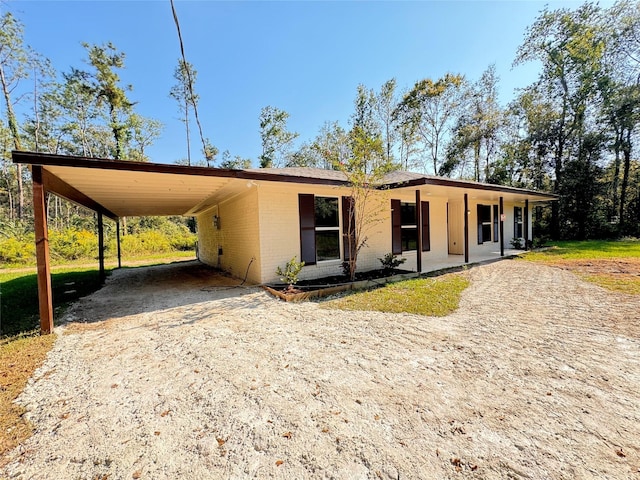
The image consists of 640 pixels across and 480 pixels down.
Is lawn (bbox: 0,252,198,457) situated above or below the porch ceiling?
below

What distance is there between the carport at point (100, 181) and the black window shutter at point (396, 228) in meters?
3.91

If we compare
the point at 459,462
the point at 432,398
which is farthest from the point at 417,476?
the point at 432,398

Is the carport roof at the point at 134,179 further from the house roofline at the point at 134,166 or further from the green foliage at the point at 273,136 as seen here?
the green foliage at the point at 273,136

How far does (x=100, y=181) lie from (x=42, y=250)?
1917mm

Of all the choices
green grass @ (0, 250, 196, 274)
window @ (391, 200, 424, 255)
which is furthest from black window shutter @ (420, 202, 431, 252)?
green grass @ (0, 250, 196, 274)

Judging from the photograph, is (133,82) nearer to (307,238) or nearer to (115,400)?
(307,238)

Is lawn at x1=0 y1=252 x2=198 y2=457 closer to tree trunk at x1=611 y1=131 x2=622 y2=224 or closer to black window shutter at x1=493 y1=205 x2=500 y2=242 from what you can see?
black window shutter at x1=493 y1=205 x2=500 y2=242

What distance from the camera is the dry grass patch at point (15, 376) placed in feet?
6.28

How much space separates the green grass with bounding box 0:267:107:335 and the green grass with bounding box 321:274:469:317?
190 inches

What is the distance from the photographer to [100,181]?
16.7 feet

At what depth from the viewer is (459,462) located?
63.2 inches

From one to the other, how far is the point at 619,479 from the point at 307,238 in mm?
5894

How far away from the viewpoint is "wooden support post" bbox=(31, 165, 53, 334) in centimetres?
367

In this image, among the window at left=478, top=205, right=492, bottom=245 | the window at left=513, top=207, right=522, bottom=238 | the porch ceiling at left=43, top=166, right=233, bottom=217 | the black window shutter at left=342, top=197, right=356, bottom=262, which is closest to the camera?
the porch ceiling at left=43, top=166, right=233, bottom=217
